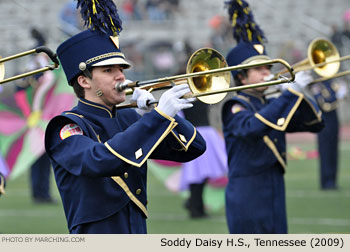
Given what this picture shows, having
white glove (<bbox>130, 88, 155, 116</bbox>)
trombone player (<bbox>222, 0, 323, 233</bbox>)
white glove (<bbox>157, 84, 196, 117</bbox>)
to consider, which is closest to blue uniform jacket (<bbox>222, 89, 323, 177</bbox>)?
trombone player (<bbox>222, 0, 323, 233</bbox>)

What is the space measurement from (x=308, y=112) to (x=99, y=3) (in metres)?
2.07

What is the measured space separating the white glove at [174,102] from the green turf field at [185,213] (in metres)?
4.07

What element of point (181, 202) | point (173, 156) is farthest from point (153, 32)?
point (173, 156)

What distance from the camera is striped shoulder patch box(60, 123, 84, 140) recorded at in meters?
3.33

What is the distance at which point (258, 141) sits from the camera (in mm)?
4945

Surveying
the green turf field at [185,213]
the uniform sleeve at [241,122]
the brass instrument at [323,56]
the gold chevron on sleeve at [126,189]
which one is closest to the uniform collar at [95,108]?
the gold chevron on sleeve at [126,189]

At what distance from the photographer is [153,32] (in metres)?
22.7

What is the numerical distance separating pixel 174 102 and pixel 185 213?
5.53 metres

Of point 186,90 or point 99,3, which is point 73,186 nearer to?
point 186,90

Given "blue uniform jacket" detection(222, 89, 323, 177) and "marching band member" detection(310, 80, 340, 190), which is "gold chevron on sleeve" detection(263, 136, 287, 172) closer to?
"blue uniform jacket" detection(222, 89, 323, 177)

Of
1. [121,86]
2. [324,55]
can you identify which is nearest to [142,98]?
[121,86]

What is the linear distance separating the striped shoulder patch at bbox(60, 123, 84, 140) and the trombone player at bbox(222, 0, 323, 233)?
66.2 inches

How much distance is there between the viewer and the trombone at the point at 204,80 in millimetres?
3426

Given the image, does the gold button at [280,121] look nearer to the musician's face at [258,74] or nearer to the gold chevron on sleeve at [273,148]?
the gold chevron on sleeve at [273,148]
